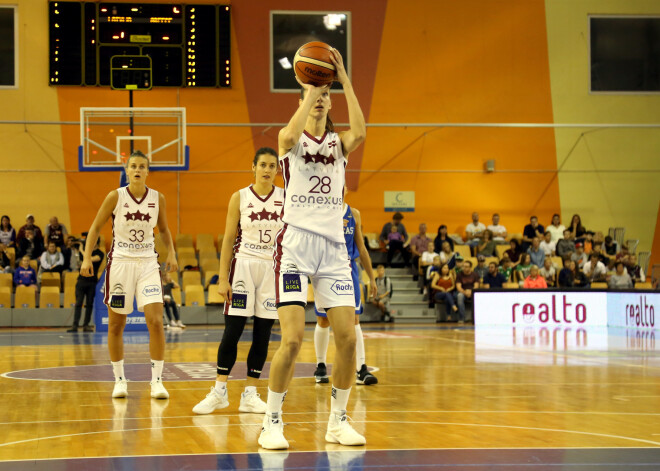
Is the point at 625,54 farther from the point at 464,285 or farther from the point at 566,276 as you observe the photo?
the point at 464,285

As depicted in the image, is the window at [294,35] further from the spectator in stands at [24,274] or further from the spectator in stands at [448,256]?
the spectator in stands at [24,274]

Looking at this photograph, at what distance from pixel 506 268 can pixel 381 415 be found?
14.0 meters

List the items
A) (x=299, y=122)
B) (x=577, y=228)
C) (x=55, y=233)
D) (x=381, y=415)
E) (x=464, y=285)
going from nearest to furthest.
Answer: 1. (x=299, y=122)
2. (x=381, y=415)
3. (x=464, y=285)
4. (x=55, y=233)
5. (x=577, y=228)

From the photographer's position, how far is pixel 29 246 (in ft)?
62.0

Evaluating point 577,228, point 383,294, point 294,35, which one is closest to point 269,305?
point 383,294

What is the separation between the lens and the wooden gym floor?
433 centimetres

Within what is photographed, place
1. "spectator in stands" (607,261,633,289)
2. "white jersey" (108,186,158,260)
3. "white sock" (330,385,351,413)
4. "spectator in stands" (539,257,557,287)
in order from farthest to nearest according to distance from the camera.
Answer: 1. "spectator in stands" (539,257,557,287)
2. "spectator in stands" (607,261,633,289)
3. "white jersey" (108,186,158,260)
4. "white sock" (330,385,351,413)

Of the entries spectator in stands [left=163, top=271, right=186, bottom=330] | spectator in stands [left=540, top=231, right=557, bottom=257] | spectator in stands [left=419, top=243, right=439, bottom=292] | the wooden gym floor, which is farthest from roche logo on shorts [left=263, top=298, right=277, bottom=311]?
spectator in stands [left=540, top=231, right=557, bottom=257]

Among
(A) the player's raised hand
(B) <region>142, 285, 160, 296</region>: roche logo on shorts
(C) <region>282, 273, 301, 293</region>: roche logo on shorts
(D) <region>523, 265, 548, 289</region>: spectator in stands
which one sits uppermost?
(C) <region>282, 273, 301, 293</region>: roche logo on shorts

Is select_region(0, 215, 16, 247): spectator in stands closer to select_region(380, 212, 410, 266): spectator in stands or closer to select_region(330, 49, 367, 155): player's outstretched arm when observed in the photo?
select_region(380, 212, 410, 266): spectator in stands

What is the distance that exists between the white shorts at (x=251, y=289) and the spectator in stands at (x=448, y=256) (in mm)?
13444

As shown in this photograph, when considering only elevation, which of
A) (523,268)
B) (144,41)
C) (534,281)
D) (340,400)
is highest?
(144,41)

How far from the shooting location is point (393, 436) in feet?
16.5

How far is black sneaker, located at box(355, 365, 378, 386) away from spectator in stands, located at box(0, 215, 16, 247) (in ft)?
44.2
